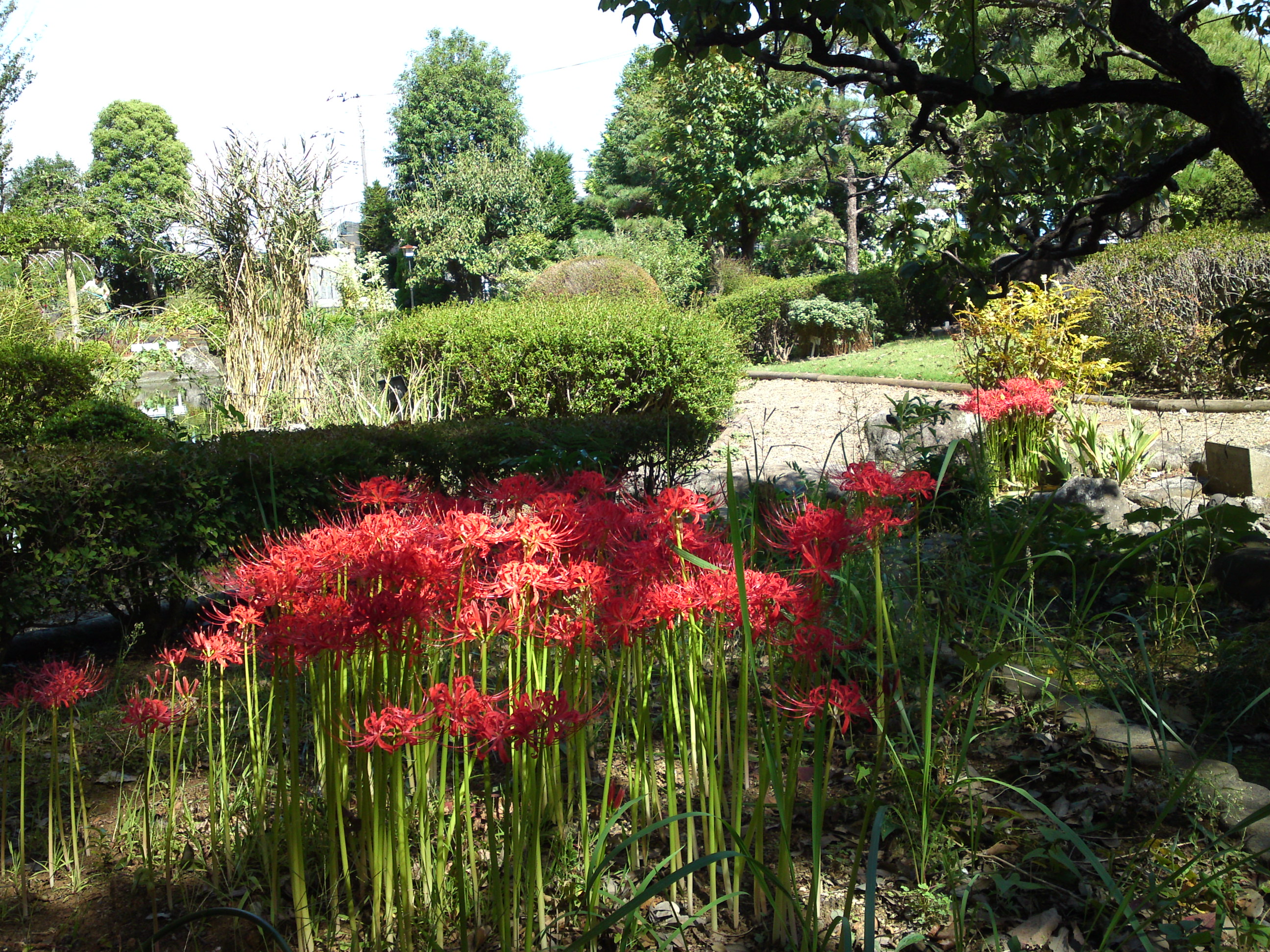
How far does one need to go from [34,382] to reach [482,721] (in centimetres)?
676

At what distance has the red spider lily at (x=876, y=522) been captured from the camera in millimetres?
1646

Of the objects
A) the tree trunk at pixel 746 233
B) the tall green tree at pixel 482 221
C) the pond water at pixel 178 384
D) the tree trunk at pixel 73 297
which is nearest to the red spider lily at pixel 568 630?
the pond water at pixel 178 384

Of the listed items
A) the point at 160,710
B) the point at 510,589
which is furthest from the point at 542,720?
the point at 160,710

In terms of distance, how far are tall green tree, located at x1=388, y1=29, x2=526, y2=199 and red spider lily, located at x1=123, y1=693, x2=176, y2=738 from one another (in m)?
37.9

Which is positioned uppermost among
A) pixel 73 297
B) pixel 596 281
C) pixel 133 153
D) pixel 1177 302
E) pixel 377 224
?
pixel 133 153

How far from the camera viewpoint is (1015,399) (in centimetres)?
558

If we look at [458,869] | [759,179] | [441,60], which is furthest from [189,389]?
[441,60]

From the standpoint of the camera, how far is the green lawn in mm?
13102

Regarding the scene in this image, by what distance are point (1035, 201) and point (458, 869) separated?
4.32 m

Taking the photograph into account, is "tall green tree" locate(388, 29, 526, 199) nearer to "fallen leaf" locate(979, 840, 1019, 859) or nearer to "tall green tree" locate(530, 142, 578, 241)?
"tall green tree" locate(530, 142, 578, 241)

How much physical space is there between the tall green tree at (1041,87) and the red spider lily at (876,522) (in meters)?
1.70

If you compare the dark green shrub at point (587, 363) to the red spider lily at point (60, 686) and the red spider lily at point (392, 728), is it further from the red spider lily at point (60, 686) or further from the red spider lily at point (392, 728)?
the red spider lily at point (392, 728)

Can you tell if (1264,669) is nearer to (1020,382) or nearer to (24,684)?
(24,684)

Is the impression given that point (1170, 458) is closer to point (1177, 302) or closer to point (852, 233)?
point (1177, 302)
